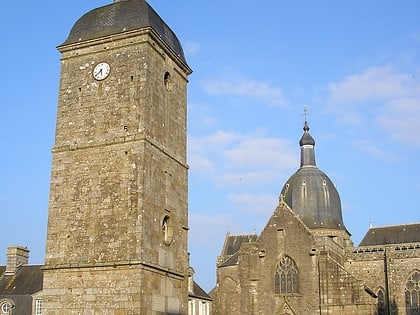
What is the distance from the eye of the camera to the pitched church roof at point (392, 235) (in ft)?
140

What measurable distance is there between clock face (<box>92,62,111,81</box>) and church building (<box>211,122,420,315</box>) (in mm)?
18606

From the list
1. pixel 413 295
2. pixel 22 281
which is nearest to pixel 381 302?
pixel 413 295

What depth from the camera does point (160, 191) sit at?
677 inches

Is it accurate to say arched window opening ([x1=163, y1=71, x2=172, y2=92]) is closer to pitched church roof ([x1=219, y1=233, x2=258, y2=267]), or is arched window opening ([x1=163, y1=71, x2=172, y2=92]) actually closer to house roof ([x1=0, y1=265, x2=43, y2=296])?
house roof ([x1=0, y1=265, x2=43, y2=296])

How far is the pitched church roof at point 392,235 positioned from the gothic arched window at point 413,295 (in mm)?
4109

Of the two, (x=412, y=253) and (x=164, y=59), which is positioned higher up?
(x=164, y=59)

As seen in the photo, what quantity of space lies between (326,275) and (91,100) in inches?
751

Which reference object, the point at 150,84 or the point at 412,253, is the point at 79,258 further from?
the point at 412,253

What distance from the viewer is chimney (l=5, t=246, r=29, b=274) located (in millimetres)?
31109

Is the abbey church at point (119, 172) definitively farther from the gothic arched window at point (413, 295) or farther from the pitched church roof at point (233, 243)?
the pitched church roof at point (233, 243)

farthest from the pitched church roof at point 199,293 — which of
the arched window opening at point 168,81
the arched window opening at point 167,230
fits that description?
the arched window opening at point 168,81

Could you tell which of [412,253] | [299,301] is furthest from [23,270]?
[412,253]

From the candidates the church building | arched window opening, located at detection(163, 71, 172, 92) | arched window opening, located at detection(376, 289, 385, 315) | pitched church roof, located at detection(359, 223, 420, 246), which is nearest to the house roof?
the church building

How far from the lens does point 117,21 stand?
58.4 ft
